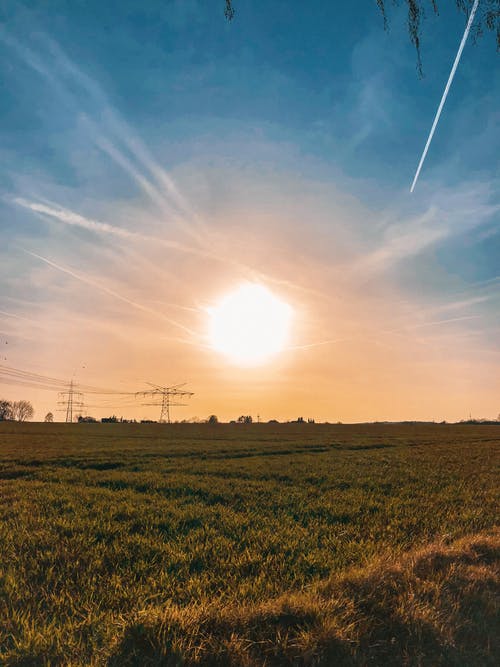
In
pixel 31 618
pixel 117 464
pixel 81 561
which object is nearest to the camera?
pixel 31 618

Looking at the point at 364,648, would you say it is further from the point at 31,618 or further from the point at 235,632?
the point at 31,618

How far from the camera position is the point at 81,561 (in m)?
6.07

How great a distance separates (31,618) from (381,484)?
1348 centimetres

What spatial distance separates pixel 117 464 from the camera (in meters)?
22.6

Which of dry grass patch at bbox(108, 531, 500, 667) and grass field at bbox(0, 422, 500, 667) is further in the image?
grass field at bbox(0, 422, 500, 667)

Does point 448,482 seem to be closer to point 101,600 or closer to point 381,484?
point 381,484

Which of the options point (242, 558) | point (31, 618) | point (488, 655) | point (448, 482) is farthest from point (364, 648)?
point (448, 482)

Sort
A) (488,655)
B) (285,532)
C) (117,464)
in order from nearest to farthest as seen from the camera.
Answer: (488,655) → (285,532) → (117,464)

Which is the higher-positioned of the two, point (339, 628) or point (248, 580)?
point (339, 628)

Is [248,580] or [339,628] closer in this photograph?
[339,628]

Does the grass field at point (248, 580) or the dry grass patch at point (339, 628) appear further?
the grass field at point (248, 580)

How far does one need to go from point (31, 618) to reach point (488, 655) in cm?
458

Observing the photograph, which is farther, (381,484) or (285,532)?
(381,484)

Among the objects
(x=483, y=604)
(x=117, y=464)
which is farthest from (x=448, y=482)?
(x=117, y=464)
